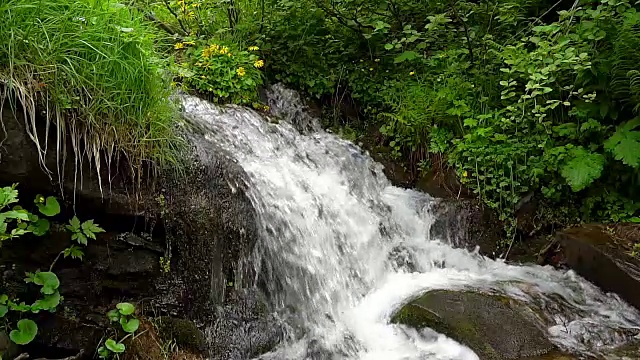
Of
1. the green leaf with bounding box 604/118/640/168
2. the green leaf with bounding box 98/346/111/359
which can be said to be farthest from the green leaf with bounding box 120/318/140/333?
the green leaf with bounding box 604/118/640/168

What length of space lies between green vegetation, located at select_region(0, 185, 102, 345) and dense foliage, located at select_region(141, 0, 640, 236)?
3495mm

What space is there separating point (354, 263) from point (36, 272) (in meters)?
2.31

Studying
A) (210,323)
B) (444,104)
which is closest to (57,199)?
(210,323)

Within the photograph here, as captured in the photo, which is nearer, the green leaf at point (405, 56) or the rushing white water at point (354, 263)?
the rushing white water at point (354, 263)

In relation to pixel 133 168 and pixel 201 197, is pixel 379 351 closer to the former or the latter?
pixel 201 197

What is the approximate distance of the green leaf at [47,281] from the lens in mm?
2297

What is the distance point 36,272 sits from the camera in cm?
236

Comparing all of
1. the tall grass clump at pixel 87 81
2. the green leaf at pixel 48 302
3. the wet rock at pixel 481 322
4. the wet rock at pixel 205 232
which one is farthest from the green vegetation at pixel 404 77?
the wet rock at pixel 481 322

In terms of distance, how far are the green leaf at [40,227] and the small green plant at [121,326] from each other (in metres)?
0.52

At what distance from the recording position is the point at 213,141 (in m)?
3.90

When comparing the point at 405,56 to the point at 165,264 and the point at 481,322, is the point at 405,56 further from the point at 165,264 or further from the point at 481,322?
the point at 165,264

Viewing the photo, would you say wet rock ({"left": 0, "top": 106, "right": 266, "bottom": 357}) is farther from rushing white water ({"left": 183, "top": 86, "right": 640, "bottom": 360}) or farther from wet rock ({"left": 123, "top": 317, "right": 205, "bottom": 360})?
rushing white water ({"left": 183, "top": 86, "right": 640, "bottom": 360})

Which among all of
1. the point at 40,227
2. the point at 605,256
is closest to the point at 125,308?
the point at 40,227

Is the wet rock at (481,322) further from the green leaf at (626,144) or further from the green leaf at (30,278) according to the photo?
the green leaf at (30,278)
